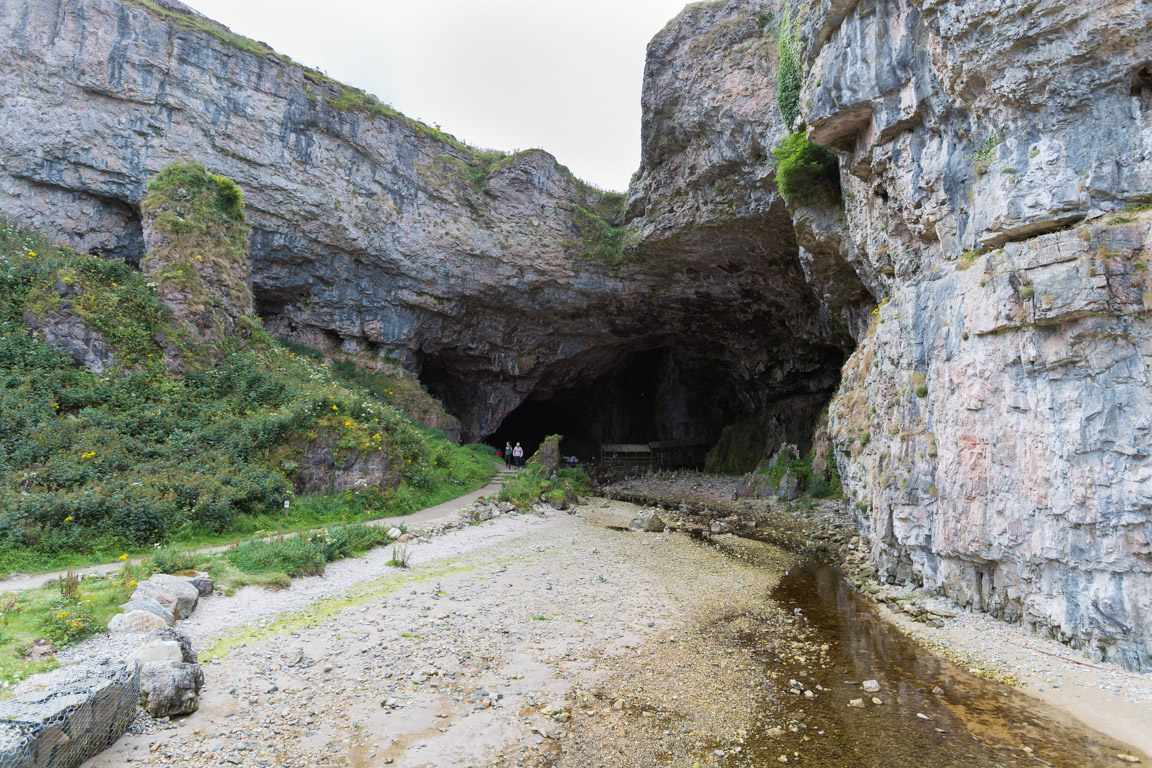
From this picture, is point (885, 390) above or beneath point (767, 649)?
above

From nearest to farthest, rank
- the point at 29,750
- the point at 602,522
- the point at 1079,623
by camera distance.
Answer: the point at 29,750 < the point at 1079,623 < the point at 602,522

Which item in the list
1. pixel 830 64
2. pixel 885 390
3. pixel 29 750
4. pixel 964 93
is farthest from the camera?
pixel 830 64

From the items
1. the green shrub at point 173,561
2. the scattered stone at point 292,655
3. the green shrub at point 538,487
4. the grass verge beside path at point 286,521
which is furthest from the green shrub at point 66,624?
the green shrub at point 538,487

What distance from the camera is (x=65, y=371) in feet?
48.2

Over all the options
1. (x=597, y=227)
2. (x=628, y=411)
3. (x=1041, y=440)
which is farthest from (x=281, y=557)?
(x=628, y=411)

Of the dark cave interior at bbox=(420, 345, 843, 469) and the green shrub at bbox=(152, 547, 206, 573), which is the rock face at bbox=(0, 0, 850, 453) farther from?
the green shrub at bbox=(152, 547, 206, 573)

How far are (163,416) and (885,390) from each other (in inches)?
734

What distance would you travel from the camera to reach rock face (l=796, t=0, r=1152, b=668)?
7.93 m

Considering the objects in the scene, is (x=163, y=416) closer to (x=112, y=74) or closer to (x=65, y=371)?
(x=65, y=371)

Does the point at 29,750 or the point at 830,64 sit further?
the point at 830,64

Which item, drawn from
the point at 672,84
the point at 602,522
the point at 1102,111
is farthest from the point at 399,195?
the point at 1102,111

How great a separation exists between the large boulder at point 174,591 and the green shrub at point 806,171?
19.5 metres

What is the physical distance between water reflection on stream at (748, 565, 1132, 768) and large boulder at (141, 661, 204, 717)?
19.8 ft

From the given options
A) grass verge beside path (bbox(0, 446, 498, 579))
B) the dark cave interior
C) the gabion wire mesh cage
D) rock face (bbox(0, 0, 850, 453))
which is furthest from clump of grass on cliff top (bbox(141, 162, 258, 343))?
the dark cave interior
